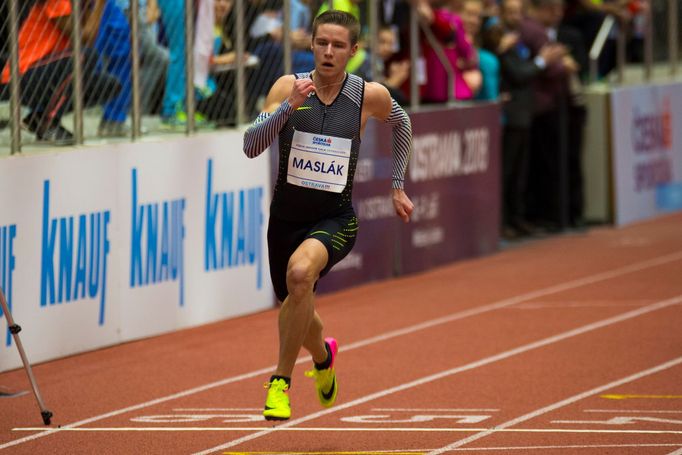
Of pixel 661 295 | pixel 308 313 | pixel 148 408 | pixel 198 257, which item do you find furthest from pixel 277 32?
pixel 308 313

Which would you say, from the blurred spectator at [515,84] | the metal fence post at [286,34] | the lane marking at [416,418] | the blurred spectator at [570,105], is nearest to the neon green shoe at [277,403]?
the lane marking at [416,418]

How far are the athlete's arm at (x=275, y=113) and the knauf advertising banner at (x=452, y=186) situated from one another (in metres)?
6.67

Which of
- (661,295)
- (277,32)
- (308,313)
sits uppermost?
(277,32)

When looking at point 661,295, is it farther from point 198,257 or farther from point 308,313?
point 308,313

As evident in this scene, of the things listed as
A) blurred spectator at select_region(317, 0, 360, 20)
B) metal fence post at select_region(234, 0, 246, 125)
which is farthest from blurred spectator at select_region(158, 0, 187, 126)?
blurred spectator at select_region(317, 0, 360, 20)

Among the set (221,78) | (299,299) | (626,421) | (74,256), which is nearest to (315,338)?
(299,299)

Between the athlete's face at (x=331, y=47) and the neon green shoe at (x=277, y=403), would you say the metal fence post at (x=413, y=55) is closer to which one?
the athlete's face at (x=331, y=47)

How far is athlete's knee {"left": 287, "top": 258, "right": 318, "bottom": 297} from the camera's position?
7262 millimetres

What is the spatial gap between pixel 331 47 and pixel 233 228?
504 cm

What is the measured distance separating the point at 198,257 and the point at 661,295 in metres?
4.33

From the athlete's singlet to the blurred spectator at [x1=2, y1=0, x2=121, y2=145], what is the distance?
9.92 ft

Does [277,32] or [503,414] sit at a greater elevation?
[277,32]

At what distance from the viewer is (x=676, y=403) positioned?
861 cm

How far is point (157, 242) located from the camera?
442 inches
